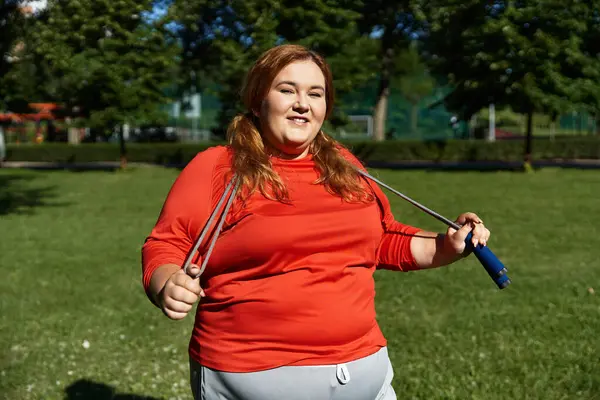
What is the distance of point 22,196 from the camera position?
65.0ft

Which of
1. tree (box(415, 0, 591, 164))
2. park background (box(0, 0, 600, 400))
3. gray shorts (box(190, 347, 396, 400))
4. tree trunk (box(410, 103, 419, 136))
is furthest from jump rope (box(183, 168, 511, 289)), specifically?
tree trunk (box(410, 103, 419, 136))

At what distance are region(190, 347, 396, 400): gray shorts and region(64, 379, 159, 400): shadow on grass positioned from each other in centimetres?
319

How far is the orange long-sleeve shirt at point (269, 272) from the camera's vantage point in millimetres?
2107

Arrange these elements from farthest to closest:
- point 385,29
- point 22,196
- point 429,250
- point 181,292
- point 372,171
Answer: point 385,29, point 22,196, point 372,171, point 429,250, point 181,292

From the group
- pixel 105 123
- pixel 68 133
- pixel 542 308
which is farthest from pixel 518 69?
pixel 68 133

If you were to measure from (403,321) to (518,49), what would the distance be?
69.1 ft

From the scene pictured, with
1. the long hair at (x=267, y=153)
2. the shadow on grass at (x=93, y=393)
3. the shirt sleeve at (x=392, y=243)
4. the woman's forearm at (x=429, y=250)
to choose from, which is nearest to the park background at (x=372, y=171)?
the shadow on grass at (x=93, y=393)

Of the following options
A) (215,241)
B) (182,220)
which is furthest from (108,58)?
(215,241)

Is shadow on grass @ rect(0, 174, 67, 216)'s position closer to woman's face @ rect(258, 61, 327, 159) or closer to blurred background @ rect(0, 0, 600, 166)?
blurred background @ rect(0, 0, 600, 166)

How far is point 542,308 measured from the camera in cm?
708

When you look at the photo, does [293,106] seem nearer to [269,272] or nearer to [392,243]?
[269,272]

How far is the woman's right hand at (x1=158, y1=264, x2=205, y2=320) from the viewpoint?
6.02 feet

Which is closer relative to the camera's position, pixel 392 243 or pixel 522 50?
pixel 392 243

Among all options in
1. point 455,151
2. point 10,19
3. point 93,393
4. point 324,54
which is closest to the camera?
point 93,393
